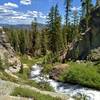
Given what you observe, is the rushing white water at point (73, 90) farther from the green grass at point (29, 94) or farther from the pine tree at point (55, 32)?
the pine tree at point (55, 32)

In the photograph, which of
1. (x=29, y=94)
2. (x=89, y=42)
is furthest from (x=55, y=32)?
(x=29, y=94)

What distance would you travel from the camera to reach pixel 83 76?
95.3 ft

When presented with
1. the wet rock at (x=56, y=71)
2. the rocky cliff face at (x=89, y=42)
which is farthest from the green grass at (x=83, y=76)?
the rocky cliff face at (x=89, y=42)

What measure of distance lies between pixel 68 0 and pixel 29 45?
26.8m

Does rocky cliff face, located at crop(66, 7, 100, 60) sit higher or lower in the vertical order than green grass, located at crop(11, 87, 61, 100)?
lower

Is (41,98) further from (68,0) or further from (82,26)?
(68,0)

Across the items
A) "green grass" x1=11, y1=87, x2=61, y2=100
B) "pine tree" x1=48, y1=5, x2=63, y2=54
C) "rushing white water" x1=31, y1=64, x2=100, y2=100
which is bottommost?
"pine tree" x1=48, y1=5, x2=63, y2=54

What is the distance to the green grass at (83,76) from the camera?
2789 cm

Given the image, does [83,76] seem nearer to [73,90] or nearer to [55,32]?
[73,90]

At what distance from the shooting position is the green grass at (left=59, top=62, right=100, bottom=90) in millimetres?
27891

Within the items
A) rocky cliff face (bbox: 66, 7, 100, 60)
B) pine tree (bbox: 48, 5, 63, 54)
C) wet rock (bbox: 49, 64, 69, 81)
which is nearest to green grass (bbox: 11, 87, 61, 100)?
wet rock (bbox: 49, 64, 69, 81)

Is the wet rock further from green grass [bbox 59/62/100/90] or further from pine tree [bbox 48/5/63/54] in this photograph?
pine tree [bbox 48/5/63/54]

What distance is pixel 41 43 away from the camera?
8806cm

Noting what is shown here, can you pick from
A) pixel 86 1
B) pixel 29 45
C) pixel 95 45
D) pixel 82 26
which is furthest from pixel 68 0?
pixel 95 45
